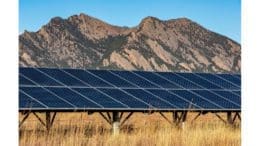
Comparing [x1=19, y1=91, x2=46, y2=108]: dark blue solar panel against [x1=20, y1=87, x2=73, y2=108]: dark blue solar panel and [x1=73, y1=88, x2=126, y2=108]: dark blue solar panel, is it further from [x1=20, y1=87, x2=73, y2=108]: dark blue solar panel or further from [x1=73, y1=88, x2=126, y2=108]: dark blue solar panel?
[x1=73, y1=88, x2=126, y2=108]: dark blue solar panel

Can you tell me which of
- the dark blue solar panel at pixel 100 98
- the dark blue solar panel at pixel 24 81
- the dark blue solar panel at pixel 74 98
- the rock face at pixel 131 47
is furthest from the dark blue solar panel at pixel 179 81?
the rock face at pixel 131 47

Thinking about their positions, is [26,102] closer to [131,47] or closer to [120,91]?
[120,91]

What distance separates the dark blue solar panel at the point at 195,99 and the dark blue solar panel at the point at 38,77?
97.1 inches

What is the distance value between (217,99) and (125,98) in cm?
211

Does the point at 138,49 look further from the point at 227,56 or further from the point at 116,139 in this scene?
the point at 116,139

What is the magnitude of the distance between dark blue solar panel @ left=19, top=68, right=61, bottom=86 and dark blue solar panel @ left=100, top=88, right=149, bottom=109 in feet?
3.10

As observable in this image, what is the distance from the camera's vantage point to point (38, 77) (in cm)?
1205

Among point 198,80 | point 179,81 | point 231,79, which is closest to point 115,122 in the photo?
point 179,81

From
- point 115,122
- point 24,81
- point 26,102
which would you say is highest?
point 24,81

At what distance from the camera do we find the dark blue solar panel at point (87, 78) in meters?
12.2

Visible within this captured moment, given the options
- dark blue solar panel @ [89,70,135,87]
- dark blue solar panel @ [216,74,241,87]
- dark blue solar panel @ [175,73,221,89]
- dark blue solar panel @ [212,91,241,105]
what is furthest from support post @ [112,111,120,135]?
dark blue solar panel @ [216,74,241,87]

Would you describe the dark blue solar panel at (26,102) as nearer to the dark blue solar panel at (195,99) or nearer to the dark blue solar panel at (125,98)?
the dark blue solar panel at (125,98)
